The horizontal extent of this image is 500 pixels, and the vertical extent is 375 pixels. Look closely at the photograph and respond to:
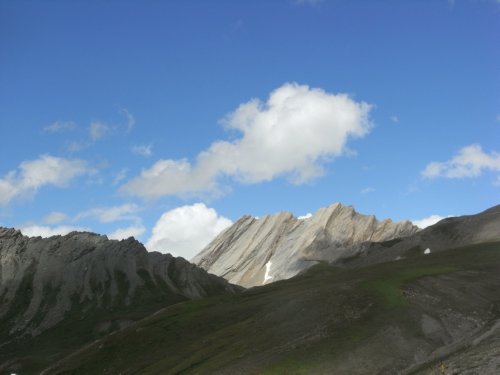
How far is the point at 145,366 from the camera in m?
88.7

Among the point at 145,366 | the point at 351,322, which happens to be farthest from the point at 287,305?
the point at 145,366

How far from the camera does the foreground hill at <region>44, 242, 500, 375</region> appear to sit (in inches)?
2494

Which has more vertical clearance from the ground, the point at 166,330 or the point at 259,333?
the point at 166,330

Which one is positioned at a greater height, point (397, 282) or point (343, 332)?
point (397, 282)

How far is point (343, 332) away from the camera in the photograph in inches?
2840

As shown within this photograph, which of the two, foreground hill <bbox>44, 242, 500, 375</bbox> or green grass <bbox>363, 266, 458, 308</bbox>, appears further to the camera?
green grass <bbox>363, 266, 458, 308</bbox>

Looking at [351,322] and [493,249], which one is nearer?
[351,322]

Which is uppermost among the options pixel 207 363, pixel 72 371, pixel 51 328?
pixel 51 328

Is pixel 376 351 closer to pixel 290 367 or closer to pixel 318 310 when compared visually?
pixel 290 367

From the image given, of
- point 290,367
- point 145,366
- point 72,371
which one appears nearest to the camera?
point 290,367

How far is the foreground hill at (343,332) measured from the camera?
63.3 m

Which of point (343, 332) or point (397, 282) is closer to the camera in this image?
point (343, 332)

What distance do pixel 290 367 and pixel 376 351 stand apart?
10.2 meters

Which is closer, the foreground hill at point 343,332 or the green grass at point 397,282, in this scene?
the foreground hill at point 343,332
